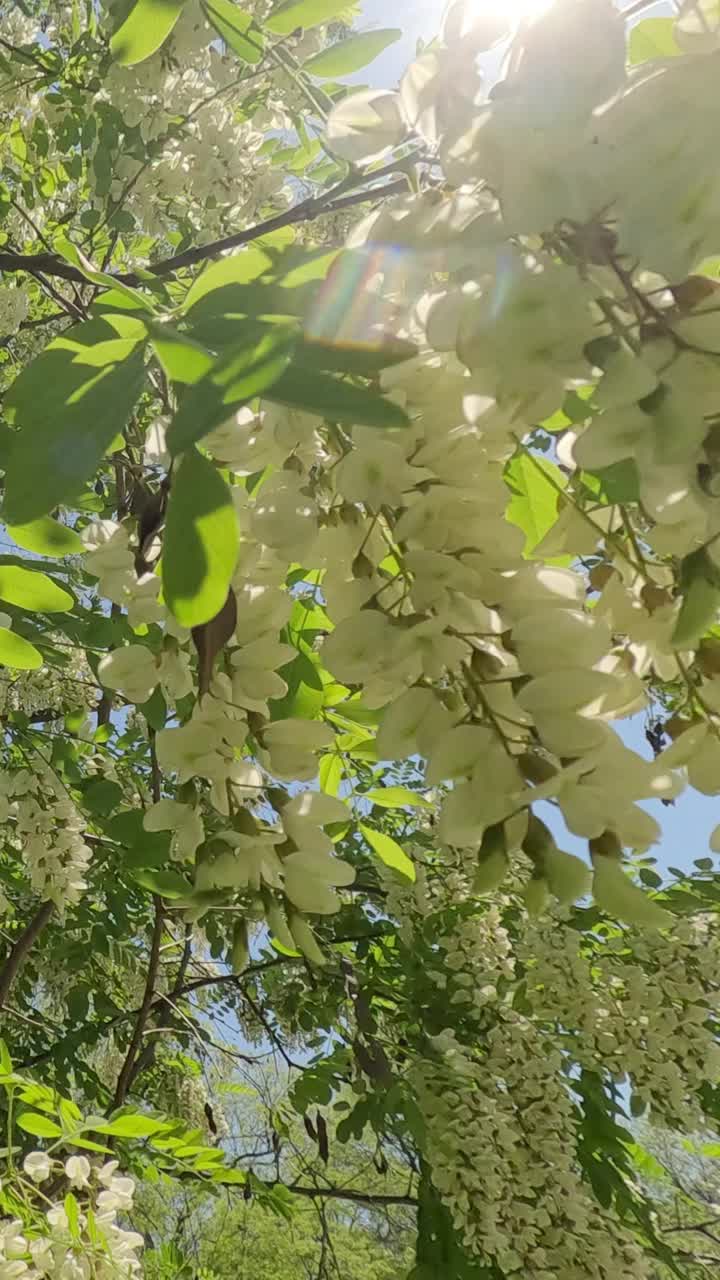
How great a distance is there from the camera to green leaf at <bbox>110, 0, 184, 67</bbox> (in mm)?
1215

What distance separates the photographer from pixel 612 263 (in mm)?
468

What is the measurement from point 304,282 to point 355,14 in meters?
1.54

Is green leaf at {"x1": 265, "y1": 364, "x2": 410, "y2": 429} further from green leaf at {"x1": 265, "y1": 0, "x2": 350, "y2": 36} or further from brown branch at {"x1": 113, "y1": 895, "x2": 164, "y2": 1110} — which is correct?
brown branch at {"x1": 113, "y1": 895, "x2": 164, "y2": 1110}

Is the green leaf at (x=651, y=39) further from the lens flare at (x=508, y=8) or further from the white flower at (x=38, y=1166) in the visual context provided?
the white flower at (x=38, y=1166)

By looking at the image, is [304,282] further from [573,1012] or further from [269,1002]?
[269,1002]

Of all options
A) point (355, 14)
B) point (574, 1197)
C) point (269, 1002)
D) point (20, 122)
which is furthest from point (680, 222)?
point (269, 1002)

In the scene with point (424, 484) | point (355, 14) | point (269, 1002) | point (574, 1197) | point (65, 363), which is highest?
point (355, 14)

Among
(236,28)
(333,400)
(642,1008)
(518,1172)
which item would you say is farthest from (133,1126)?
(236,28)

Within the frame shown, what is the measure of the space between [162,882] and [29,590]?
1.35ft

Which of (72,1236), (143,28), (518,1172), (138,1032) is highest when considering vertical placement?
(143,28)

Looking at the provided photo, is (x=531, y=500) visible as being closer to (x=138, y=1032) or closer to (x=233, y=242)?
(x=233, y=242)

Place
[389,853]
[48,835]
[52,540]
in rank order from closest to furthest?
[52,540], [389,853], [48,835]

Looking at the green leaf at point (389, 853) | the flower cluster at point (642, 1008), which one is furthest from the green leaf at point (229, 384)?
the flower cluster at point (642, 1008)

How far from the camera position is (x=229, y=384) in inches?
17.9
